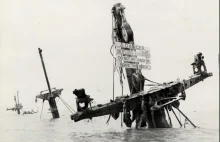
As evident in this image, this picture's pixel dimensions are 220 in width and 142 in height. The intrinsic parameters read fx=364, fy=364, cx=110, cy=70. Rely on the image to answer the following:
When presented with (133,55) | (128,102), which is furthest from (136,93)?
(133,55)

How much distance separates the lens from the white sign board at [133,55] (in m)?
17.3

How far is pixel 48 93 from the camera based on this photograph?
37219 mm

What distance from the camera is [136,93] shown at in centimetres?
1748

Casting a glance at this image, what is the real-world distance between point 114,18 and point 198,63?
16.0ft

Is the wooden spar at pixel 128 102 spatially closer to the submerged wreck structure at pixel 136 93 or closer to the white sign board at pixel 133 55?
the submerged wreck structure at pixel 136 93

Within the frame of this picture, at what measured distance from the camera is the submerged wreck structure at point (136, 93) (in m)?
16.4

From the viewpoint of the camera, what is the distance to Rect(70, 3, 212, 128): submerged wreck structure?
53.9ft

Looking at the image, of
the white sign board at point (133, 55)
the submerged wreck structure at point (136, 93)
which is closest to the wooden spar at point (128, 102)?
the submerged wreck structure at point (136, 93)

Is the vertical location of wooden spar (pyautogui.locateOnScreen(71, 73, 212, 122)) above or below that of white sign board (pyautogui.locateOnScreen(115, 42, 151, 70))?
Answer: below

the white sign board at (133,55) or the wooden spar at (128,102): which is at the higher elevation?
the white sign board at (133,55)

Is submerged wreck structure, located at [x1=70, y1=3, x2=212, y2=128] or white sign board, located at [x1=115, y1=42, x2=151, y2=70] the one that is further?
white sign board, located at [x1=115, y1=42, x2=151, y2=70]

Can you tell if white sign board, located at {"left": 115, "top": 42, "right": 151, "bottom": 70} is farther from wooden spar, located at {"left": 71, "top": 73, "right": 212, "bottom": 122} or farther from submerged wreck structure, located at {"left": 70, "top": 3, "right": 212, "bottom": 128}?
wooden spar, located at {"left": 71, "top": 73, "right": 212, "bottom": 122}

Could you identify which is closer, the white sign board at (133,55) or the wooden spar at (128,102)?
the wooden spar at (128,102)

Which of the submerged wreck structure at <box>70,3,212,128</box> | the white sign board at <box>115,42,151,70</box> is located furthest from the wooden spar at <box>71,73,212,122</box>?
the white sign board at <box>115,42,151,70</box>
